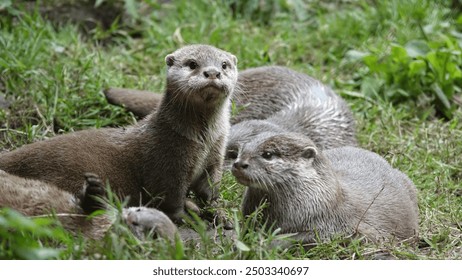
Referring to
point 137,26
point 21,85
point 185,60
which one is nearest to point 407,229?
point 185,60

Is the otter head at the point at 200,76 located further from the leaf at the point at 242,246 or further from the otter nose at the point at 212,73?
the leaf at the point at 242,246

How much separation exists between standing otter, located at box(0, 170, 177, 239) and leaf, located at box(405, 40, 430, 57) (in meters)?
3.42

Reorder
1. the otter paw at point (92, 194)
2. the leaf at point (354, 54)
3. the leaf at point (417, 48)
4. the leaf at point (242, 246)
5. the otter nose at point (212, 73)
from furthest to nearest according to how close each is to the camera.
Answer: the leaf at point (354, 54) < the leaf at point (417, 48) < the otter nose at point (212, 73) < the otter paw at point (92, 194) < the leaf at point (242, 246)

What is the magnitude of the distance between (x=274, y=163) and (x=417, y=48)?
116 inches

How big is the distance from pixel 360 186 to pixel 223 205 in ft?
2.39

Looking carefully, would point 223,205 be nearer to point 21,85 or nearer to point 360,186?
point 360,186

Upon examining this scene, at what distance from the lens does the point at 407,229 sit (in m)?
3.95

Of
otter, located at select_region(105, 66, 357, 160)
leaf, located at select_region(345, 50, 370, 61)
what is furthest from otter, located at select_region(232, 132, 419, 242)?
leaf, located at select_region(345, 50, 370, 61)

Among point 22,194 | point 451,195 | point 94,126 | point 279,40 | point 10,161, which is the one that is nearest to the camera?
point 22,194

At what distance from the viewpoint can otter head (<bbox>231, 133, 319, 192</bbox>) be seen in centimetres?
369

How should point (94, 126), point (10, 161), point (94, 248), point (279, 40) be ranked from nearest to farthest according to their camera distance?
point (94, 248), point (10, 161), point (94, 126), point (279, 40)

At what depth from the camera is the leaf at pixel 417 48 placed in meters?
6.17

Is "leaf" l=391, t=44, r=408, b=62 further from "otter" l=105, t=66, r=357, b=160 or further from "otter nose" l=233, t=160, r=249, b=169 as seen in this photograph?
"otter nose" l=233, t=160, r=249, b=169

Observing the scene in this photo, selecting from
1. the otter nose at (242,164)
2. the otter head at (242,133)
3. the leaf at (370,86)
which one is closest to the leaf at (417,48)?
the leaf at (370,86)
